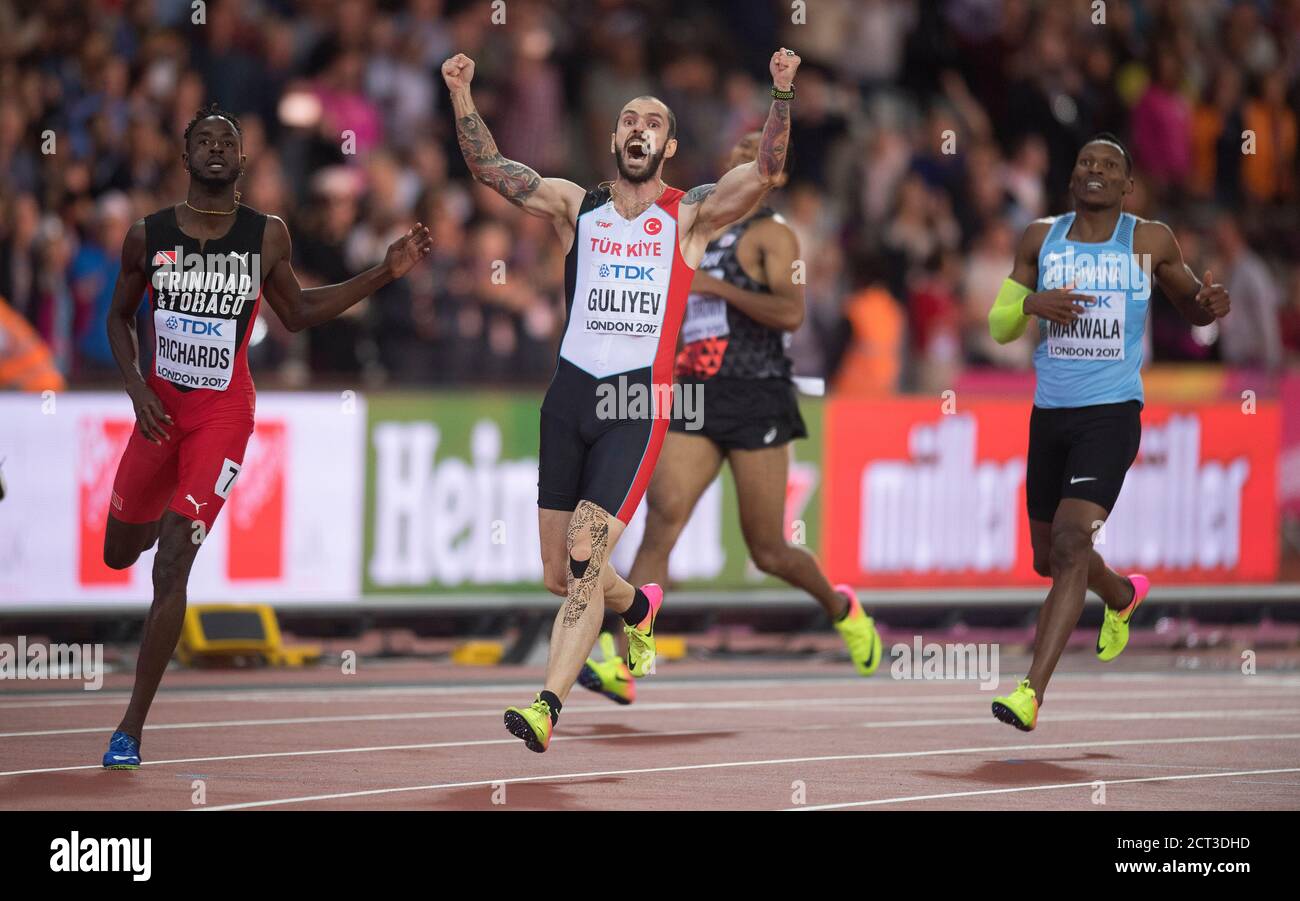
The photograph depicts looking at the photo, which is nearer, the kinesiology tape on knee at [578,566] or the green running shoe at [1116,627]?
the kinesiology tape on knee at [578,566]

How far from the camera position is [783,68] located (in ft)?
30.2

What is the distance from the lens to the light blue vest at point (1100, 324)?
416 inches

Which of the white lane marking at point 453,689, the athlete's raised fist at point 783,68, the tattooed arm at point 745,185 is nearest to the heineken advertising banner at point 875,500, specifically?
the white lane marking at point 453,689

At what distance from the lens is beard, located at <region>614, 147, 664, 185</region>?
9.51 metres

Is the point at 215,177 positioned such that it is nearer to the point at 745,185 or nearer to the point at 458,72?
the point at 458,72

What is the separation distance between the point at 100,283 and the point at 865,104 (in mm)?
9201

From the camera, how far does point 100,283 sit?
1625 centimetres

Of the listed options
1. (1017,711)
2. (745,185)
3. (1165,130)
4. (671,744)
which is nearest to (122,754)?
(671,744)

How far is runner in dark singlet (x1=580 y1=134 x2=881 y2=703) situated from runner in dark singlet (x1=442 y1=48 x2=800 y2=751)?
2186 millimetres

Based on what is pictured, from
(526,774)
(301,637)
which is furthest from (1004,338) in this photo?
(301,637)

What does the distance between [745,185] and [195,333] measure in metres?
2.42

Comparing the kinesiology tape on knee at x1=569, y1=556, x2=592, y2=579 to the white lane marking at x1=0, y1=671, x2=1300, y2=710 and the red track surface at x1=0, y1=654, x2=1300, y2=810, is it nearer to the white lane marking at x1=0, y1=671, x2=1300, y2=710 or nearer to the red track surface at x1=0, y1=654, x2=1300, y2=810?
the red track surface at x1=0, y1=654, x2=1300, y2=810

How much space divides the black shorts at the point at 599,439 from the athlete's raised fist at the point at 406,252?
30.3 inches

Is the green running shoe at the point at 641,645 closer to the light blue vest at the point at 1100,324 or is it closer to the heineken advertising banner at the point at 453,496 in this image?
the light blue vest at the point at 1100,324
